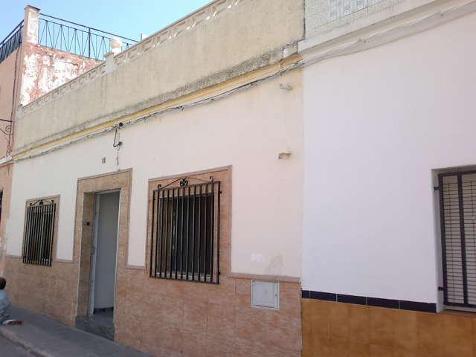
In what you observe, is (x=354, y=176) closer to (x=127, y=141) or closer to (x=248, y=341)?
(x=248, y=341)

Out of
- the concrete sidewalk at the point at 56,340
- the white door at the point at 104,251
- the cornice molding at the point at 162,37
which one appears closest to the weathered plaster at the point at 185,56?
the cornice molding at the point at 162,37

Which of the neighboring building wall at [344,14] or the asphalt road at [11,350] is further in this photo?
the asphalt road at [11,350]

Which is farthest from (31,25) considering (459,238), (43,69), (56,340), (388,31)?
(459,238)

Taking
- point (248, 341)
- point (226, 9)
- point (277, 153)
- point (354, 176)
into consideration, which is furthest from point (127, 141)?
point (354, 176)

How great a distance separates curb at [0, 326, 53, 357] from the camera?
7.25 m

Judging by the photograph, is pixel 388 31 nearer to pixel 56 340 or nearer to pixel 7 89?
pixel 56 340

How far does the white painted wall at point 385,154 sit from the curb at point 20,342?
4.47 metres

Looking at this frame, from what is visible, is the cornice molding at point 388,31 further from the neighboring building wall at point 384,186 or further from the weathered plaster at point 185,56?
the weathered plaster at point 185,56

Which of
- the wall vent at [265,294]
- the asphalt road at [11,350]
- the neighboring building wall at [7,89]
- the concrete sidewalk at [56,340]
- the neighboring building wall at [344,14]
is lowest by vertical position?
the asphalt road at [11,350]

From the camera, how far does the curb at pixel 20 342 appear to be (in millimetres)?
7251

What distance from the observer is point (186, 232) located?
22.2 feet

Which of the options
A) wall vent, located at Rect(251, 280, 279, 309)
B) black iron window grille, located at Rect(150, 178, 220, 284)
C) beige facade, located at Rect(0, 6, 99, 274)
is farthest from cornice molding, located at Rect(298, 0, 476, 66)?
beige facade, located at Rect(0, 6, 99, 274)

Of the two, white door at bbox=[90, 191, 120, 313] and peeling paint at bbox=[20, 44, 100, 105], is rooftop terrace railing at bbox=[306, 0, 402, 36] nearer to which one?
white door at bbox=[90, 191, 120, 313]

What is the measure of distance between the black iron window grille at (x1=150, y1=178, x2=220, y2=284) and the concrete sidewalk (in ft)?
4.42
